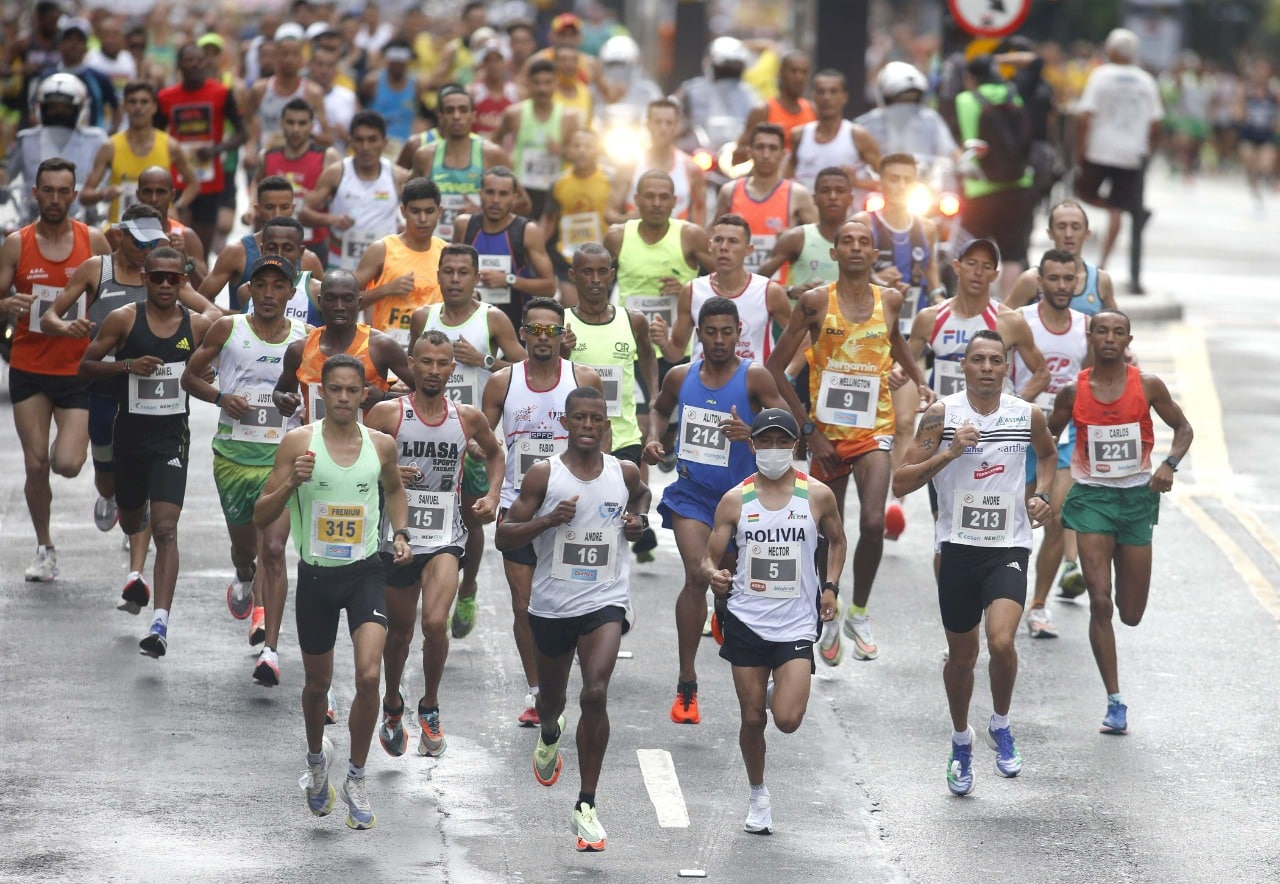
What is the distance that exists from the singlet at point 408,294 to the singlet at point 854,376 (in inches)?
92.7

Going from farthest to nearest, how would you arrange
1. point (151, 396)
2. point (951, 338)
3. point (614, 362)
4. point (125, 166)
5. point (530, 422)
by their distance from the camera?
point (125, 166)
point (951, 338)
point (151, 396)
point (614, 362)
point (530, 422)

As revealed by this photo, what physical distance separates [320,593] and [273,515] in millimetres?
417

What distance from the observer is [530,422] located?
10648 mm

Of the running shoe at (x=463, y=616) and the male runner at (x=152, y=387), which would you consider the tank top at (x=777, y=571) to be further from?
the male runner at (x=152, y=387)

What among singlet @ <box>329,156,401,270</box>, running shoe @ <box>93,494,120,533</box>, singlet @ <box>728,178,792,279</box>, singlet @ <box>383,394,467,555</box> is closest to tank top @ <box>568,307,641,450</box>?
singlet @ <box>383,394,467,555</box>

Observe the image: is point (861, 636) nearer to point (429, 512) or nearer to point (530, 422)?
point (530, 422)

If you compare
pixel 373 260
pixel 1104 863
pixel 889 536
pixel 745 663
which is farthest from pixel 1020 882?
pixel 373 260

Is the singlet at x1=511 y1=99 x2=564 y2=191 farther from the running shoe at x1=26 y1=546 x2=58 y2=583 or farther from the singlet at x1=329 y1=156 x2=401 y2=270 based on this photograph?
the running shoe at x1=26 y1=546 x2=58 y2=583

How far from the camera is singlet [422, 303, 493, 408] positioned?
11.7m

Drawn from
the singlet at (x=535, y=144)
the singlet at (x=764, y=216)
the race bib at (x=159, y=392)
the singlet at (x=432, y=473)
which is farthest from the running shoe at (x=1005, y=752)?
the singlet at (x=535, y=144)

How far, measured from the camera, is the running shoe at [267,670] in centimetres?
1073

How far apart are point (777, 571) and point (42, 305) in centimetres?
513

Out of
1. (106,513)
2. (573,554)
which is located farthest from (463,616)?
(106,513)

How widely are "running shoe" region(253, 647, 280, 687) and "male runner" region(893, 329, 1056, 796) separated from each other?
297 centimetres
